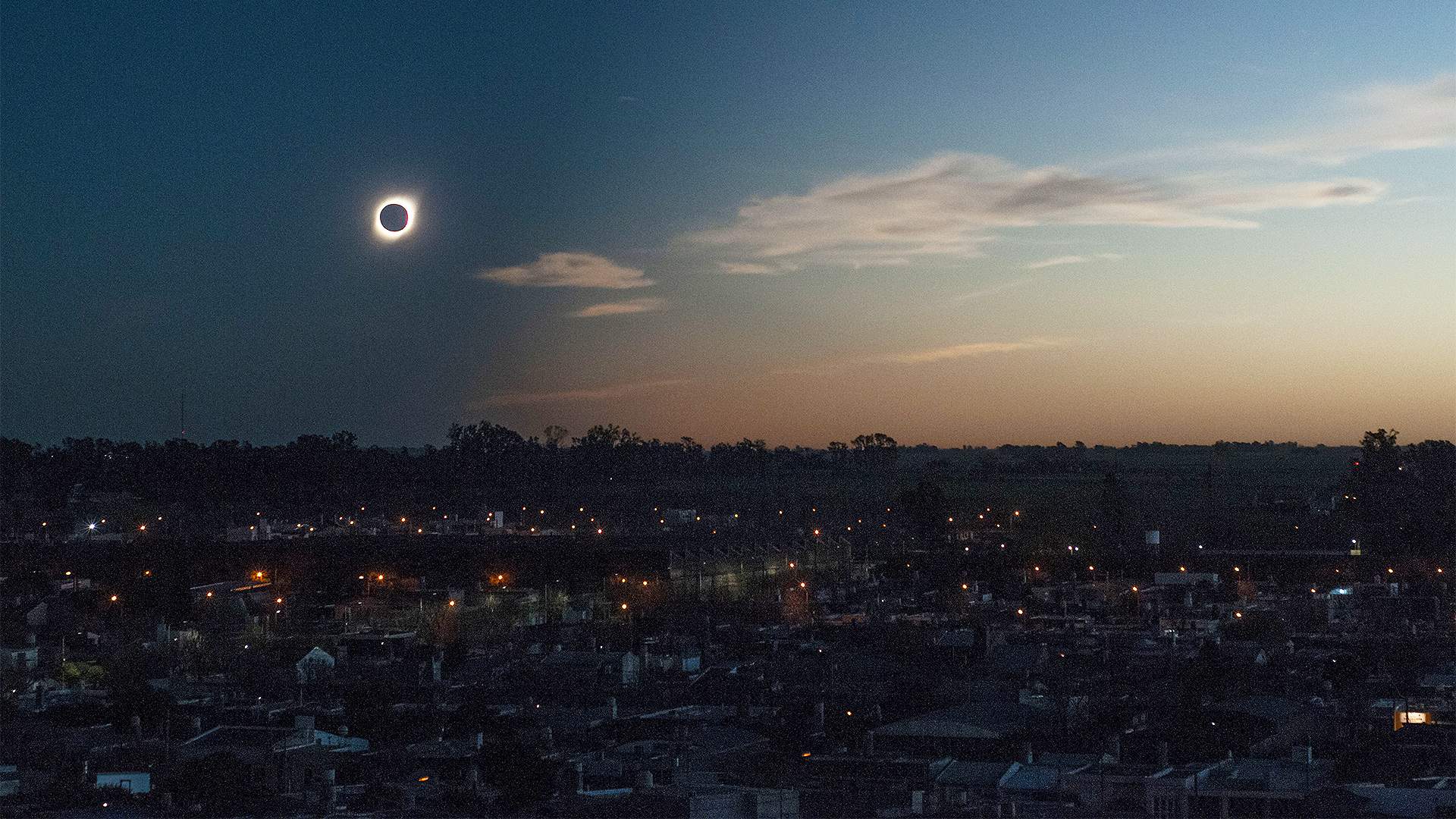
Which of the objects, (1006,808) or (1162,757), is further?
(1162,757)

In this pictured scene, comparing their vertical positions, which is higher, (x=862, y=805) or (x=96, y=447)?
(x=96, y=447)

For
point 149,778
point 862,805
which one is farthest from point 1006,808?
point 149,778

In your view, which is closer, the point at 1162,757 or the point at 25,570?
the point at 1162,757

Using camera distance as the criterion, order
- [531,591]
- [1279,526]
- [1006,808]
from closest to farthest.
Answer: [1006,808]
[531,591]
[1279,526]

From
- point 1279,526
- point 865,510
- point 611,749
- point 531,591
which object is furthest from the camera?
point 865,510

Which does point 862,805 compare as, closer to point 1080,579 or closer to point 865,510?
point 1080,579

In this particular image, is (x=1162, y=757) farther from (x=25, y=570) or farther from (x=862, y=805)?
(x=25, y=570)

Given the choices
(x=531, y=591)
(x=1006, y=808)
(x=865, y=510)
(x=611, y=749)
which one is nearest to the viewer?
(x=1006, y=808)

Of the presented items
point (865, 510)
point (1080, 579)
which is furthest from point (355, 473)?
point (1080, 579)

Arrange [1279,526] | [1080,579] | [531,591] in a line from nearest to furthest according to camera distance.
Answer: [531,591]
[1080,579]
[1279,526]
